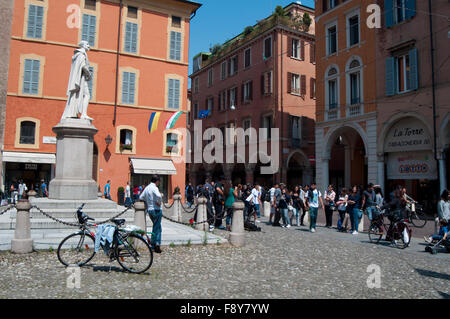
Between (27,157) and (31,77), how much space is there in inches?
202

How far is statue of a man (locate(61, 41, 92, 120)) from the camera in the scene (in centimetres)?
1223

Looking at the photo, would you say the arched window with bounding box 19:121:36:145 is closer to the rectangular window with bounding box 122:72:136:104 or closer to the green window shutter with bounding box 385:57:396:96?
the rectangular window with bounding box 122:72:136:104

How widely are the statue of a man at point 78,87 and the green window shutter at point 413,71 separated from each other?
1625 centimetres

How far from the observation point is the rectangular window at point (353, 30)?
23.2 meters

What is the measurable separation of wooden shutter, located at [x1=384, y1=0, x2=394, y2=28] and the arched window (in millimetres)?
21994

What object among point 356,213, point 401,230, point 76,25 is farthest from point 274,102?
point 401,230

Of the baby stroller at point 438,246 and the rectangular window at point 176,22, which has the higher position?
the rectangular window at point 176,22

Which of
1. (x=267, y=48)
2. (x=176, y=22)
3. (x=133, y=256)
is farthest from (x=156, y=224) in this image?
(x=267, y=48)

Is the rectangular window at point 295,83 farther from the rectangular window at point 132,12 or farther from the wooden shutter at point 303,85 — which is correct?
the rectangular window at point 132,12

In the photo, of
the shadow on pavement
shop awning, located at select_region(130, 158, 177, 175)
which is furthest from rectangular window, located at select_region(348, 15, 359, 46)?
the shadow on pavement

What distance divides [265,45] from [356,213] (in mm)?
21909

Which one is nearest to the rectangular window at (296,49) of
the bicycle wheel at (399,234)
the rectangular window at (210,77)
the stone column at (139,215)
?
the rectangular window at (210,77)

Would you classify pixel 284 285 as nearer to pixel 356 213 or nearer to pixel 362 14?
pixel 356 213
